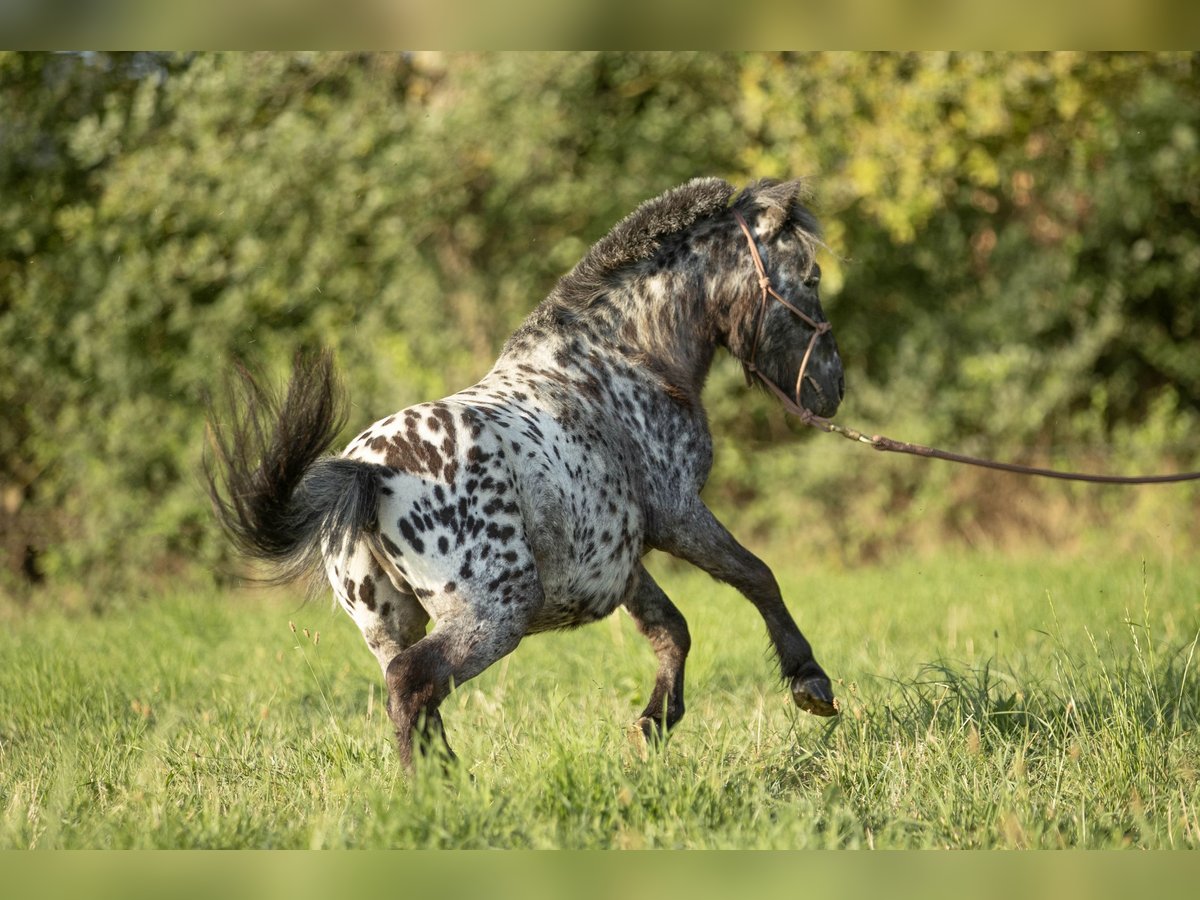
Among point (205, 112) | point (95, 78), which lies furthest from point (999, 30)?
point (95, 78)

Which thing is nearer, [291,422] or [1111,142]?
[291,422]

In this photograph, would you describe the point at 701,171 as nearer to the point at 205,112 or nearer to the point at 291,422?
the point at 205,112

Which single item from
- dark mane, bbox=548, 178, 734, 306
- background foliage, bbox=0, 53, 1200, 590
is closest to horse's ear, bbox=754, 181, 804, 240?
dark mane, bbox=548, 178, 734, 306

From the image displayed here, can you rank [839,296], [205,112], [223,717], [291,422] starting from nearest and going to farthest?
[291,422], [223,717], [205,112], [839,296]

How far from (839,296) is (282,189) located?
592cm

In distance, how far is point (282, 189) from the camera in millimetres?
11359

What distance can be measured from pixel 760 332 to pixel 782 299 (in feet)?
0.52

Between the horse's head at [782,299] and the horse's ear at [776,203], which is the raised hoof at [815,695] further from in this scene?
the horse's ear at [776,203]

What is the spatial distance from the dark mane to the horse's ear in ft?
0.49

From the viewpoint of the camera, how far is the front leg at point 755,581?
4.37 meters

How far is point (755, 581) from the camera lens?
4520mm

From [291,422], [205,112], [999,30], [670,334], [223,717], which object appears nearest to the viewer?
[999,30]

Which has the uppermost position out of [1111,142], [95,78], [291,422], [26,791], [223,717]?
[1111,142]

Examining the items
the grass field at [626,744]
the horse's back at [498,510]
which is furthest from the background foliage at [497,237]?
the horse's back at [498,510]
